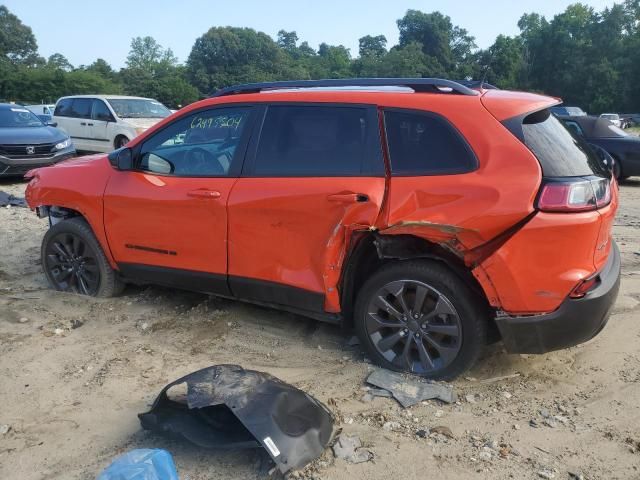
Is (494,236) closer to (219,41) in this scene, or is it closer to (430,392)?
(430,392)

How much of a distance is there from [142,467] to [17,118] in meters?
11.5

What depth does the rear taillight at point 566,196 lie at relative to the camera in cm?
293

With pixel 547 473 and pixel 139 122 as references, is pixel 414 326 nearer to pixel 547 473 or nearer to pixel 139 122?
pixel 547 473

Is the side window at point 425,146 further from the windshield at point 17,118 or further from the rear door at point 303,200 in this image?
the windshield at point 17,118

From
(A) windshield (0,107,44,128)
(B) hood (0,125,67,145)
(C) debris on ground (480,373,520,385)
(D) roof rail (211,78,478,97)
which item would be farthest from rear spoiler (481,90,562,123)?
(A) windshield (0,107,44,128)

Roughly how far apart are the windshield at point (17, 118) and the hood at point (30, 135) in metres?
0.28

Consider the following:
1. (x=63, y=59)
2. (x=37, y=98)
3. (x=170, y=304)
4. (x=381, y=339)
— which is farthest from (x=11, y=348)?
(x=63, y=59)

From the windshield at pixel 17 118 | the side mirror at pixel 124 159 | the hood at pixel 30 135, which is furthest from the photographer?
the windshield at pixel 17 118

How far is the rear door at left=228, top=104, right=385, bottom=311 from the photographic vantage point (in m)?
3.38

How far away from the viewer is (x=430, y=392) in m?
3.24

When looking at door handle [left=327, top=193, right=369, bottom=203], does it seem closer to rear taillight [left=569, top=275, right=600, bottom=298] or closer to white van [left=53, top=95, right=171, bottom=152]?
rear taillight [left=569, top=275, right=600, bottom=298]

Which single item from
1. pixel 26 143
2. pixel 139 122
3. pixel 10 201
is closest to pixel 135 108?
pixel 139 122

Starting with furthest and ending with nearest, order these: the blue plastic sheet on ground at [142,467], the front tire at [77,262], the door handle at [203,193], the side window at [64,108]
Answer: the side window at [64,108] → the front tire at [77,262] → the door handle at [203,193] → the blue plastic sheet on ground at [142,467]

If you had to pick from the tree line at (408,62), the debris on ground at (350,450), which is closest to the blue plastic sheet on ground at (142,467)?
the debris on ground at (350,450)
